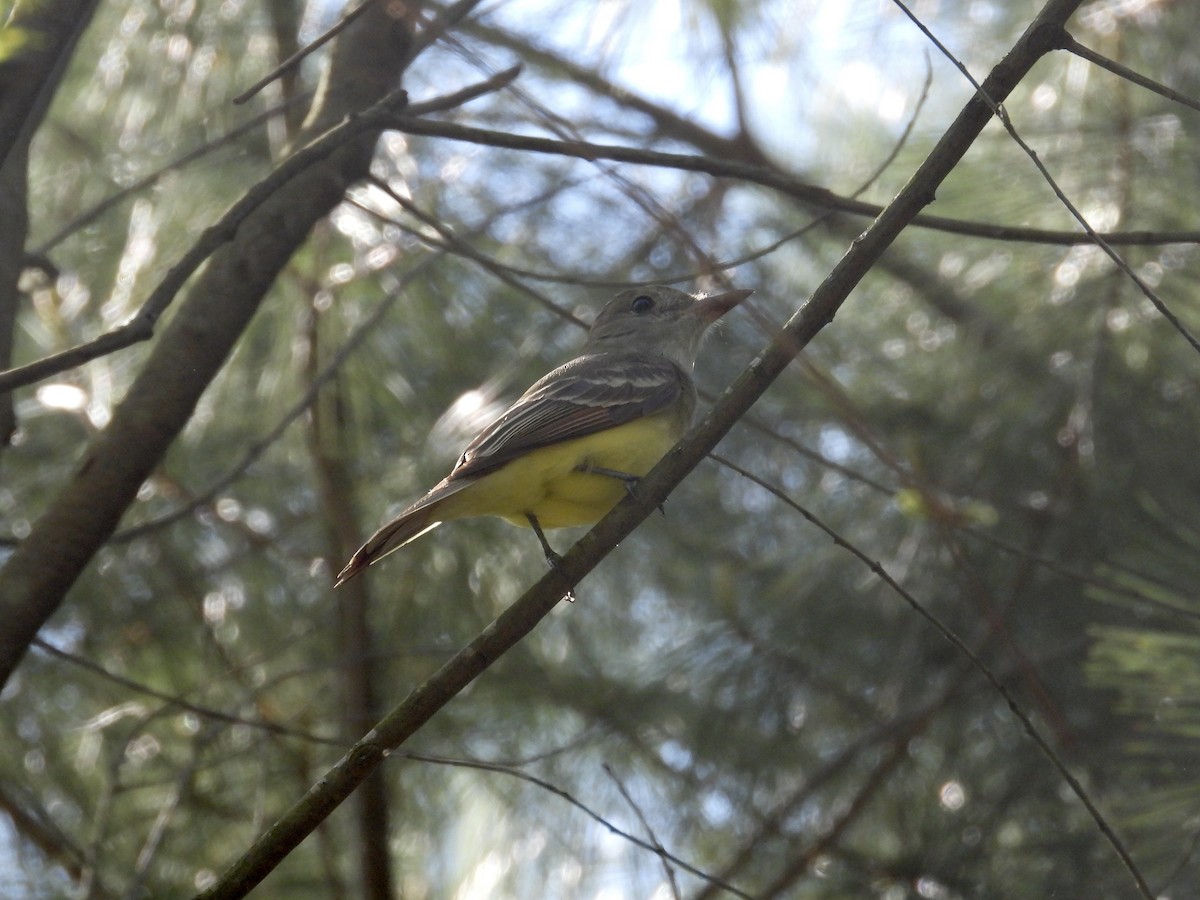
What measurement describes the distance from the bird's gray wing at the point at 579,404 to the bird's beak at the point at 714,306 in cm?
25

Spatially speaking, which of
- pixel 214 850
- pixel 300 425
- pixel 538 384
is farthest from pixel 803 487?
pixel 214 850

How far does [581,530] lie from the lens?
5.74m

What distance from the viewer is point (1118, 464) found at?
192 inches

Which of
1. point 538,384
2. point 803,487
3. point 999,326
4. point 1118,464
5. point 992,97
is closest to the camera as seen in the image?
point 992,97

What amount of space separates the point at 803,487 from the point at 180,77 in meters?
3.11

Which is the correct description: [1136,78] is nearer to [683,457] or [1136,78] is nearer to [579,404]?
[683,457]

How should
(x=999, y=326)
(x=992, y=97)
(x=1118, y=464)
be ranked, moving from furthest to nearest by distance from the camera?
(x=999, y=326)
(x=1118, y=464)
(x=992, y=97)

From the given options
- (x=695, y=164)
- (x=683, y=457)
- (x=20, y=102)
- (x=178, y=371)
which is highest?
(x=695, y=164)

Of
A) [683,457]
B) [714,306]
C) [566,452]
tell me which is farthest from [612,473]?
[714,306]

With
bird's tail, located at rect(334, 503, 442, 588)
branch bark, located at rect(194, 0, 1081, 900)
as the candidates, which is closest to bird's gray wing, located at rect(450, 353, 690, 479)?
bird's tail, located at rect(334, 503, 442, 588)

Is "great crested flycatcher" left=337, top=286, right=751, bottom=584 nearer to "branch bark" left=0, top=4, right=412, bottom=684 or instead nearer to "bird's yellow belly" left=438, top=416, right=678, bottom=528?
"bird's yellow belly" left=438, top=416, right=678, bottom=528

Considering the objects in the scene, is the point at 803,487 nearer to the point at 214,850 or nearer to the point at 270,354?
the point at 270,354

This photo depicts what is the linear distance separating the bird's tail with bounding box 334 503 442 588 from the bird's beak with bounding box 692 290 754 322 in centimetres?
133

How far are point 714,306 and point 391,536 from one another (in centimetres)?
166
